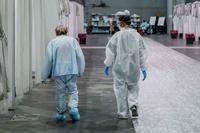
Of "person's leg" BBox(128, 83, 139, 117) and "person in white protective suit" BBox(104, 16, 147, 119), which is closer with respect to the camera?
"person in white protective suit" BBox(104, 16, 147, 119)

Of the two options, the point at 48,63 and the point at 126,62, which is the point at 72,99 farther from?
the point at 126,62

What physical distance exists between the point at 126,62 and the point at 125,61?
0.07 feet

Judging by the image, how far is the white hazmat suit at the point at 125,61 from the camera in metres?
7.52

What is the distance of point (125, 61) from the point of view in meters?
7.52

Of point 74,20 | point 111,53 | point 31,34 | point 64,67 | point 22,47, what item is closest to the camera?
point 64,67

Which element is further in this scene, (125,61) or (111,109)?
(111,109)

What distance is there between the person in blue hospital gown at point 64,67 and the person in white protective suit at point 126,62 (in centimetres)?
53

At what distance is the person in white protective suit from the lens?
7520 millimetres

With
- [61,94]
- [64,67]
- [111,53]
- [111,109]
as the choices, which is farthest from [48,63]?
[111,109]

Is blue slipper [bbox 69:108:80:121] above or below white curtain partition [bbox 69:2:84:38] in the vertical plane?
below

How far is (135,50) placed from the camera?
7.53 m

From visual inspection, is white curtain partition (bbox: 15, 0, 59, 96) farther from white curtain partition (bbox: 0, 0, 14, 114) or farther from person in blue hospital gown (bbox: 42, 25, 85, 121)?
person in blue hospital gown (bbox: 42, 25, 85, 121)

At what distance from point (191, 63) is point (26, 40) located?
8.45 m

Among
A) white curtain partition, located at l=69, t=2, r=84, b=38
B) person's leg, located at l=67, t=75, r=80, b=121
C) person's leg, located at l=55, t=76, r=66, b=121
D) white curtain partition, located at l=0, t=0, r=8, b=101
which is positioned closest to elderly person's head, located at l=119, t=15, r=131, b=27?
person's leg, located at l=67, t=75, r=80, b=121
